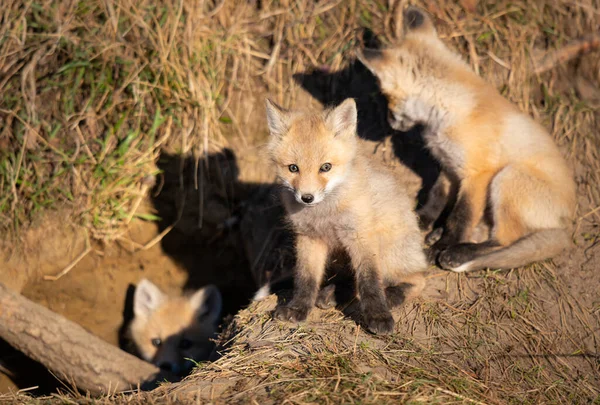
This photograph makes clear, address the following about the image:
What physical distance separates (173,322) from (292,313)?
1.89m

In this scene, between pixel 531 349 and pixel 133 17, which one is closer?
pixel 531 349

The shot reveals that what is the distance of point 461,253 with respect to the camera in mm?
3664

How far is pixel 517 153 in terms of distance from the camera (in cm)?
388

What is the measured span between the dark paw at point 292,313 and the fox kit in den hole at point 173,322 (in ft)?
5.15

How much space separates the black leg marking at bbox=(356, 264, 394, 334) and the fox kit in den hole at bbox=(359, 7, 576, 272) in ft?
2.84

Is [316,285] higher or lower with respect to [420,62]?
lower

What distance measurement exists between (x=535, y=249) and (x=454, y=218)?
0.58 metres

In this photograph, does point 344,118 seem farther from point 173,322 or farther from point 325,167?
point 173,322

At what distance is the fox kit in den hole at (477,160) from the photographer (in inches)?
146

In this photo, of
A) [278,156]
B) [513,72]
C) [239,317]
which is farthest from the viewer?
[513,72]

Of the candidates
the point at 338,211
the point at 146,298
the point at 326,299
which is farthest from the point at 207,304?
the point at 338,211

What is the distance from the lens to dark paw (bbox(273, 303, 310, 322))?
10.2ft

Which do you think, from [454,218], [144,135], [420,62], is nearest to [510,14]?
[420,62]

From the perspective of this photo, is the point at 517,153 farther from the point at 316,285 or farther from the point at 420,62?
the point at 316,285
